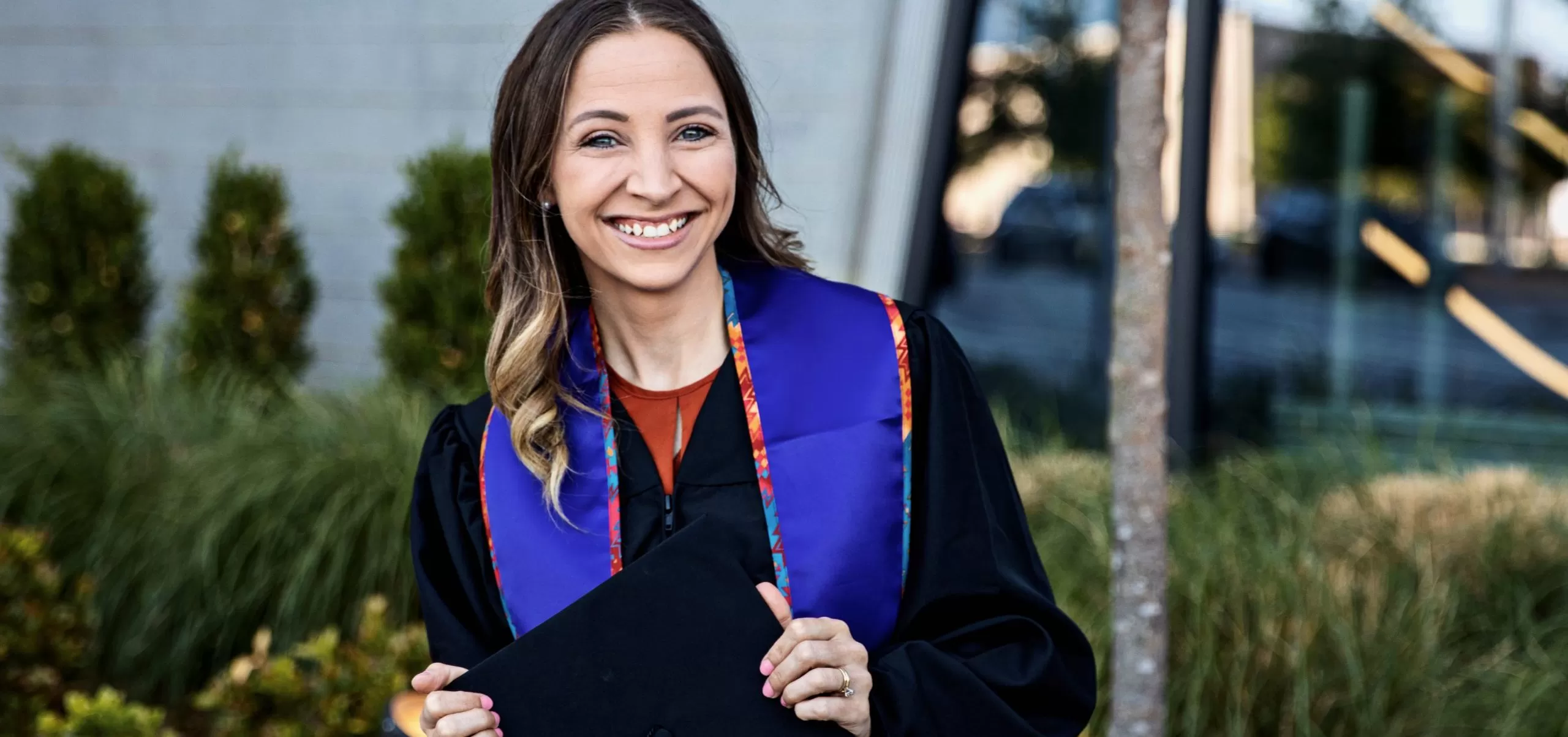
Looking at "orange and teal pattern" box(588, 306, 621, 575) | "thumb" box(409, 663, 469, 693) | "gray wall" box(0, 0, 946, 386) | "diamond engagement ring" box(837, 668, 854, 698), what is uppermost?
"gray wall" box(0, 0, 946, 386)

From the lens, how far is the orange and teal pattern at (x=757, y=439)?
63.4 inches

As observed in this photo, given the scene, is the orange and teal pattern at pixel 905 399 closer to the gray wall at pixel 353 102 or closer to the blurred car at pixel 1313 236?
the gray wall at pixel 353 102

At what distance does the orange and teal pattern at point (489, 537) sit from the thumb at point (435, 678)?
10 cm

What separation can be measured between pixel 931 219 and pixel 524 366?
5.22 meters

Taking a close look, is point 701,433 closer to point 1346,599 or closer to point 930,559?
point 930,559

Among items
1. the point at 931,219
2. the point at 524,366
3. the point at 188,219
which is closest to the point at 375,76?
the point at 188,219

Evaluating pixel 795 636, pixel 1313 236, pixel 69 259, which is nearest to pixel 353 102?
pixel 69 259

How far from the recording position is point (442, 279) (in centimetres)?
611

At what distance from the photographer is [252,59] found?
800 cm

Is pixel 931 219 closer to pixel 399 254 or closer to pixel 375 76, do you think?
pixel 399 254

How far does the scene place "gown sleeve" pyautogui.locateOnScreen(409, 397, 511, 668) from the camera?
5.66ft

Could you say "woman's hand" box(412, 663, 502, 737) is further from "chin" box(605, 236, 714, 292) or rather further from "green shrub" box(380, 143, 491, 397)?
"green shrub" box(380, 143, 491, 397)

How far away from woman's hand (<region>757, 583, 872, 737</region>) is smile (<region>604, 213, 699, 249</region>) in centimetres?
46

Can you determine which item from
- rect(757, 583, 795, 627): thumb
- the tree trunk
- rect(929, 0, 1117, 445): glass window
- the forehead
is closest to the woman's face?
the forehead
